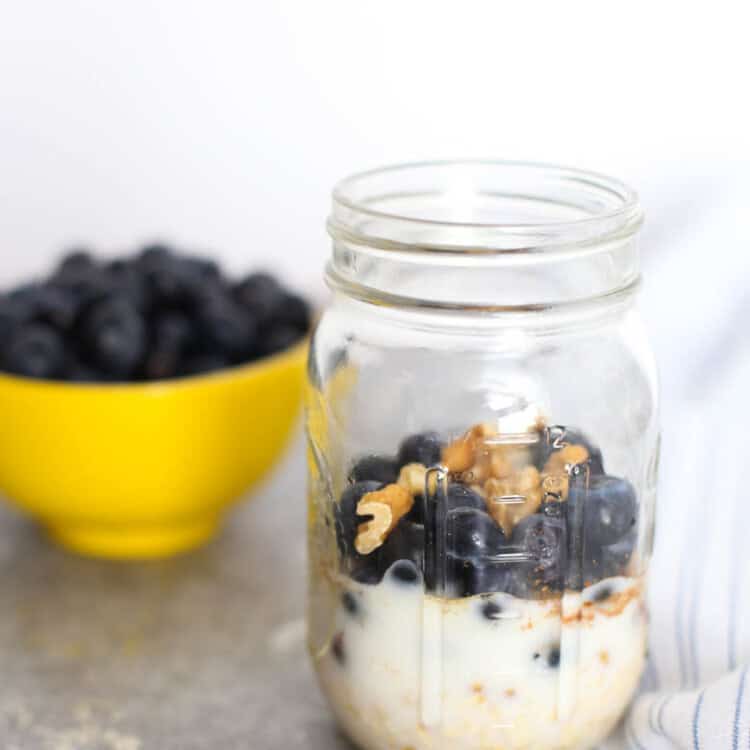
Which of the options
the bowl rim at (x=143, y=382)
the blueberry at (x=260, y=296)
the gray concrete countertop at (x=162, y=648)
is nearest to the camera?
the gray concrete countertop at (x=162, y=648)

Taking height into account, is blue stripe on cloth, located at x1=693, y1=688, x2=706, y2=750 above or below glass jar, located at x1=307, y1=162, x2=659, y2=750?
below

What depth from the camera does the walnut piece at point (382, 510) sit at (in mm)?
628

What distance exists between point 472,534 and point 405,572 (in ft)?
0.15

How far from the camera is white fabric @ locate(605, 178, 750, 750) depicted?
76 centimetres

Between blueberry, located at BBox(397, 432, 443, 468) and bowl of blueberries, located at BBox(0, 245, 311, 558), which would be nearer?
blueberry, located at BBox(397, 432, 443, 468)

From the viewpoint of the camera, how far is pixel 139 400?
2.88 feet

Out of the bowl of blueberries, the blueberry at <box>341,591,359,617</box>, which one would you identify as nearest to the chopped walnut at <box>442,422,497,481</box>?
the blueberry at <box>341,591,359,617</box>

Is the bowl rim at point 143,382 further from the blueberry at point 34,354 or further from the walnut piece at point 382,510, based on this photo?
the walnut piece at point 382,510

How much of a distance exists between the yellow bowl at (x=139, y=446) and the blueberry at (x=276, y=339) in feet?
0.04

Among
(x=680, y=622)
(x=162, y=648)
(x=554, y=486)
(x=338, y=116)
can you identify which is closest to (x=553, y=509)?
(x=554, y=486)

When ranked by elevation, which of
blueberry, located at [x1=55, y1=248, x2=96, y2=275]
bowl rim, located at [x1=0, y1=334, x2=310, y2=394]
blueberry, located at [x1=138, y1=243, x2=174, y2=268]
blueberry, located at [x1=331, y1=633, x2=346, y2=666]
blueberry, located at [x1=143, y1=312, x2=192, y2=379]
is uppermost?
blueberry, located at [x1=138, y1=243, x2=174, y2=268]

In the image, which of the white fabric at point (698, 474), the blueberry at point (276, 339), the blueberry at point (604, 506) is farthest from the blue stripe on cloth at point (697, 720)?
the blueberry at point (276, 339)

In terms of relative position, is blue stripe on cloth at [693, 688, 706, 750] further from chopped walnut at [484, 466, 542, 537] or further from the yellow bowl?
the yellow bowl

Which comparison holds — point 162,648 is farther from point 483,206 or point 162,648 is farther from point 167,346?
point 483,206
